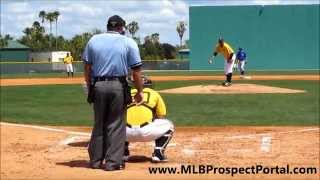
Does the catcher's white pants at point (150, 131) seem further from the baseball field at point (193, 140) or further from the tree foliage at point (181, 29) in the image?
the tree foliage at point (181, 29)

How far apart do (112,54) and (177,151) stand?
2818 millimetres

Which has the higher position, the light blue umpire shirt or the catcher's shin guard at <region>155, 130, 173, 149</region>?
the light blue umpire shirt

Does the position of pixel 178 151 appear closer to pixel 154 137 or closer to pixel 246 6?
pixel 154 137

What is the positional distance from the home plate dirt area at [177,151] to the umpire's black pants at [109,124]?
0.21 meters

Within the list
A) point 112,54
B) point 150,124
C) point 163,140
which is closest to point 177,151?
point 163,140

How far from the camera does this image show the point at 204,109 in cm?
1773

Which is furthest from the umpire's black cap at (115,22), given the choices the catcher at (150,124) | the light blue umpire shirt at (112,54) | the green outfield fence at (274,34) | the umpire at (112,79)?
the green outfield fence at (274,34)

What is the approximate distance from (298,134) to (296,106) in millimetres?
7072

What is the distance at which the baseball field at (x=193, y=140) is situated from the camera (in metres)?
7.41

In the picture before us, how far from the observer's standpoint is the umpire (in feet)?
23.2

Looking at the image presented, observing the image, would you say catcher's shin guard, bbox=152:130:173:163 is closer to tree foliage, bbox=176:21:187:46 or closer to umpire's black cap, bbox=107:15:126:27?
umpire's black cap, bbox=107:15:126:27

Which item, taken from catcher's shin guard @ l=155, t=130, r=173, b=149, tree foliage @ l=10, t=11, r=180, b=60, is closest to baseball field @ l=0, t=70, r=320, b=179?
catcher's shin guard @ l=155, t=130, r=173, b=149

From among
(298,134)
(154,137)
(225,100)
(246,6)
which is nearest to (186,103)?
(225,100)

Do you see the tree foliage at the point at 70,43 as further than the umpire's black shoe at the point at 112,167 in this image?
Yes
